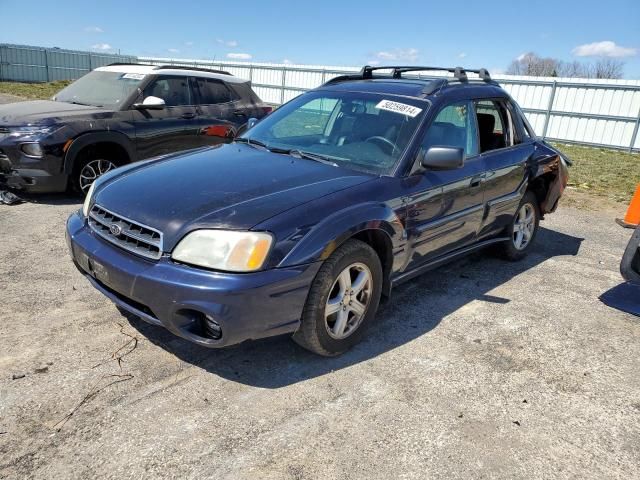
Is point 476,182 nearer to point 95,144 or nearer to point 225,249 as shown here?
point 225,249

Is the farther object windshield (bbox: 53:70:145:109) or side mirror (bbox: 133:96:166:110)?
windshield (bbox: 53:70:145:109)

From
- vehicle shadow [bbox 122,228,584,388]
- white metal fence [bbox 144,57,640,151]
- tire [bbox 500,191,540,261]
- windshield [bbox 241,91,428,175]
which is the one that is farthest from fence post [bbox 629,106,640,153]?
windshield [bbox 241,91,428,175]

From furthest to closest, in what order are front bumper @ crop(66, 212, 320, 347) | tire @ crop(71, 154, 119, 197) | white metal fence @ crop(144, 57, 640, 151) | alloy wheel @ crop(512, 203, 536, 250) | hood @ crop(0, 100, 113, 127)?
white metal fence @ crop(144, 57, 640, 151) < tire @ crop(71, 154, 119, 197) < hood @ crop(0, 100, 113, 127) < alloy wheel @ crop(512, 203, 536, 250) < front bumper @ crop(66, 212, 320, 347)

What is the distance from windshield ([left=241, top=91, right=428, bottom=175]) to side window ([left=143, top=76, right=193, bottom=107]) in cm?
312

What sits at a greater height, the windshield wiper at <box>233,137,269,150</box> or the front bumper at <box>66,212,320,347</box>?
the windshield wiper at <box>233,137,269,150</box>

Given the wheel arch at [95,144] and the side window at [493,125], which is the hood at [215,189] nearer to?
the side window at [493,125]

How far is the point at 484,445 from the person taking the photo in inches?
102

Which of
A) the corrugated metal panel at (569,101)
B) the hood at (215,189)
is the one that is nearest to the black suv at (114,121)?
the hood at (215,189)

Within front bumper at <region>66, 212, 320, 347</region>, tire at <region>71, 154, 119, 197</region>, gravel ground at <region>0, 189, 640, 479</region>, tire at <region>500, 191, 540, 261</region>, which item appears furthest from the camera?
tire at <region>71, 154, 119, 197</region>

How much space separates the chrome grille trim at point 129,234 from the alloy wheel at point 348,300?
104 centimetres

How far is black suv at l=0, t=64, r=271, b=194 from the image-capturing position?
5.90 meters

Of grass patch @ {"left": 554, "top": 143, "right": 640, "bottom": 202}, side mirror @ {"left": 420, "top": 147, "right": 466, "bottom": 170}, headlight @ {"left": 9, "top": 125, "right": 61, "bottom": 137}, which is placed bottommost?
grass patch @ {"left": 554, "top": 143, "right": 640, "bottom": 202}

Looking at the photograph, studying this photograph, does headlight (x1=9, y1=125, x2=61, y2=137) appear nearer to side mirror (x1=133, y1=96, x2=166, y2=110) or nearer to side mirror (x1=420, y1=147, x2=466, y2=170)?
side mirror (x1=133, y1=96, x2=166, y2=110)

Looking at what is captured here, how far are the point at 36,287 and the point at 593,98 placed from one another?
18432mm
